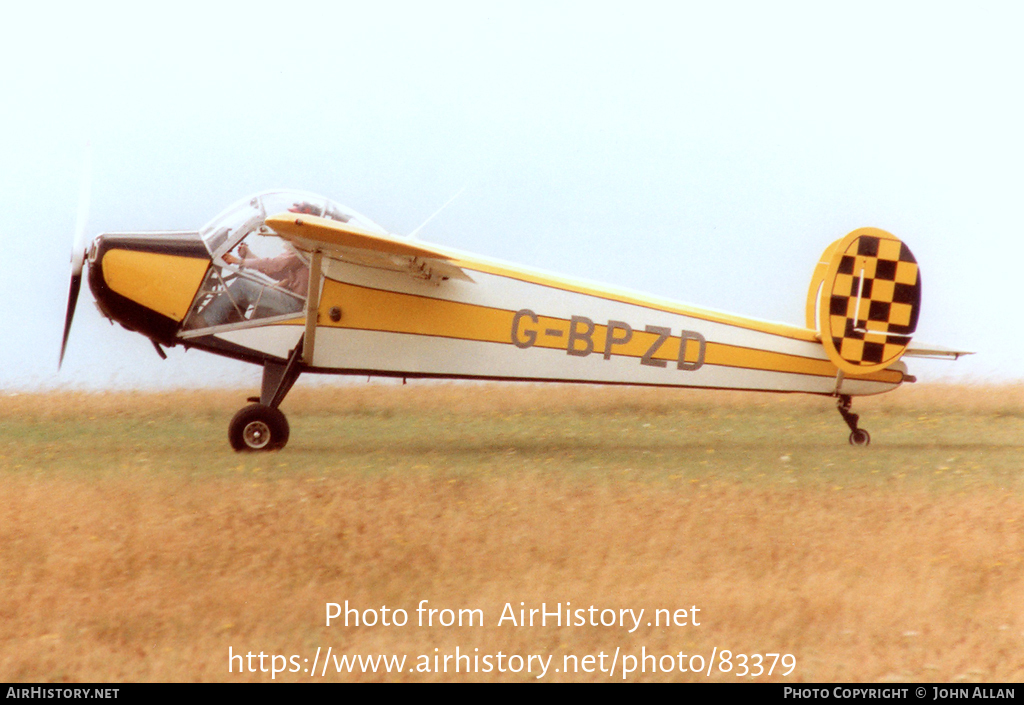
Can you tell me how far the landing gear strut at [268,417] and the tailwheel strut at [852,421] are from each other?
18.7ft

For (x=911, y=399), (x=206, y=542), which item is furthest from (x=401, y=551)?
(x=911, y=399)

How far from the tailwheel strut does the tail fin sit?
40 cm

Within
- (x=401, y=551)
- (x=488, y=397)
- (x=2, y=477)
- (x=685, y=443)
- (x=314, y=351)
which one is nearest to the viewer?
(x=401, y=551)

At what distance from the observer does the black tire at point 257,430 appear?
9758 mm

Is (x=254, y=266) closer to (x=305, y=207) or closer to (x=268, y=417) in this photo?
(x=305, y=207)

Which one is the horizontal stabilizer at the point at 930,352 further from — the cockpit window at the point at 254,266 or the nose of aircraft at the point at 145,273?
the nose of aircraft at the point at 145,273

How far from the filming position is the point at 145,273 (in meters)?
9.77

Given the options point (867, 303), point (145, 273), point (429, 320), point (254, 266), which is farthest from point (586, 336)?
point (145, 273)

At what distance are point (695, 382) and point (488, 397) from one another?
5105 mm

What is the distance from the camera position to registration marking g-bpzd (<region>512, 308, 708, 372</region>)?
10172mm

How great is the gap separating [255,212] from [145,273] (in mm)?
1215

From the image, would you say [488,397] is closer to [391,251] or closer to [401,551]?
[391,251]

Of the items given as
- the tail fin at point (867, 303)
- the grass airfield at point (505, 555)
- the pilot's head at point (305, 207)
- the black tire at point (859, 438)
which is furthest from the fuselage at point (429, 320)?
the black tire at point (859, 438)

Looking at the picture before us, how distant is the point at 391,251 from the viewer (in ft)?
30.3
